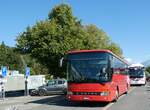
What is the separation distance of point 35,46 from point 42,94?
23.4ft

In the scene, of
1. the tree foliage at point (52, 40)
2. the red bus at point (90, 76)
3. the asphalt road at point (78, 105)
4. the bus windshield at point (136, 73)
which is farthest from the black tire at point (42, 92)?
the bus windshield at point (136, 73)

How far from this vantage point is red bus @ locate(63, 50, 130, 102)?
22297mm

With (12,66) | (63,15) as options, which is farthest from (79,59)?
(12,66)

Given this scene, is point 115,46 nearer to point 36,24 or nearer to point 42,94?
point 36,24

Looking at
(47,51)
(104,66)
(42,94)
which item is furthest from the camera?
(47,51)

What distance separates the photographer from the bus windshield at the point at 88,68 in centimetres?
2242

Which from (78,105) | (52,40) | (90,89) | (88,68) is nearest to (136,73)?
(52,40)

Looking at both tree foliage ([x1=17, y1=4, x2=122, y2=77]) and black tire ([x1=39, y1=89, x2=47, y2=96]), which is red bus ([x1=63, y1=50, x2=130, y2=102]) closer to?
black tire ([x1=39, y1=89, x2=47, y2=96])

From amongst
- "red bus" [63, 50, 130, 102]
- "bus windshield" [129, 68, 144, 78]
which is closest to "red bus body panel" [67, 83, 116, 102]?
"red bus" [63, 50, 130, 102]

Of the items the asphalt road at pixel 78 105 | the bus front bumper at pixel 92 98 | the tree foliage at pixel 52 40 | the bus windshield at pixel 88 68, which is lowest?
the asphalt road at pixel 78 105

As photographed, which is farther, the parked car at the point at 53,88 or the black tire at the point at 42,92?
the black tire at the point at 42,92

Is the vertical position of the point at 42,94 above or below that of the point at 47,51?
below

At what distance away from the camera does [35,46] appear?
45.8m

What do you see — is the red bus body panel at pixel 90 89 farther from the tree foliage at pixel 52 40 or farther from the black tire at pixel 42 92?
the tree foliage at pixel 52 40
